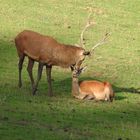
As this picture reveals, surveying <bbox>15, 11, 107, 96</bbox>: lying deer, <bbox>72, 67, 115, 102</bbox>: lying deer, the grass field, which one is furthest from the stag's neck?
<bbox>15, 11, 107, 96</bbox>: lying deer

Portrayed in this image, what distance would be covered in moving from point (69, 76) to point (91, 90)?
10.9 ft

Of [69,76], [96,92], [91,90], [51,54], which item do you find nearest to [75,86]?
[91,90]

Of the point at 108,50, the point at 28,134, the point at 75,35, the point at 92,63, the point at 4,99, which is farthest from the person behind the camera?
the point at 75,35

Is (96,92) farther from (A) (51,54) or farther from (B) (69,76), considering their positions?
(B) (69,76)

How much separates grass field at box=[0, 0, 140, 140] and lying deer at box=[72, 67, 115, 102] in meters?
0.26

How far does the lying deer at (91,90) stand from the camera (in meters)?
15.7

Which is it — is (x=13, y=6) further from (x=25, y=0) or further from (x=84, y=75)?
(x=84, y=75)

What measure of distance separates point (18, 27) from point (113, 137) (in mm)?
14267

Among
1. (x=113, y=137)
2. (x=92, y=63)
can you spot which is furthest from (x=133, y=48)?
(x=113, y=137)

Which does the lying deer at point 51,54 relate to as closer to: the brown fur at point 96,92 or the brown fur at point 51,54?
the brown fur at point 51,54

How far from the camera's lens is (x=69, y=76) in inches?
747

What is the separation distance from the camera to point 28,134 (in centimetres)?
1116

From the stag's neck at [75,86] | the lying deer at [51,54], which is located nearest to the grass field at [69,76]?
the stag's neck at [75,86]

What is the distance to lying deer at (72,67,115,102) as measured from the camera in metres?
15.7
